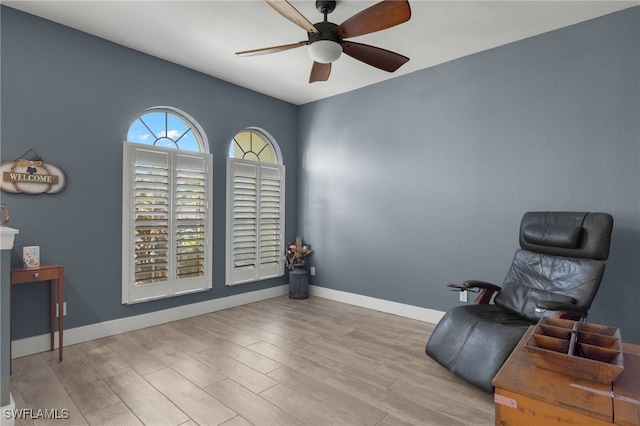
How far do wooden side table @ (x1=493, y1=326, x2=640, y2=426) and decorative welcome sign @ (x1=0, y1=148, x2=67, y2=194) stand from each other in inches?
139

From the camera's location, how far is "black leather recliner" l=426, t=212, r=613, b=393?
221 centimetres

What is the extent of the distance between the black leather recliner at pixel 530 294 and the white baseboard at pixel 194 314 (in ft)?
3.57

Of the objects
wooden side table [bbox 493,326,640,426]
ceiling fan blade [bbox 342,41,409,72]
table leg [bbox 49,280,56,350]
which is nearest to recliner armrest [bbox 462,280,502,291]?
wooden side table [bbox 493,326,640,426]

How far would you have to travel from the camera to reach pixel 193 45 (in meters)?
3.32

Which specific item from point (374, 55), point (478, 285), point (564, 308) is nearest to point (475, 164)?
point (478, 285)

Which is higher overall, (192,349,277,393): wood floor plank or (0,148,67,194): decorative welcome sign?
(0,148,67,194): decorative welcome sign

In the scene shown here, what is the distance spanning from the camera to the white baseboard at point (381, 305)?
374 cm

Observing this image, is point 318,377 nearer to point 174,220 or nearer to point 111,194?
point 174,220

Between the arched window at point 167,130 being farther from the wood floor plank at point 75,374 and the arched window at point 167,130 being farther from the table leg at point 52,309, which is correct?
the wood floor plank at point 75,374

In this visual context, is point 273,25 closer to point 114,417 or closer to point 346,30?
→ point 346,30

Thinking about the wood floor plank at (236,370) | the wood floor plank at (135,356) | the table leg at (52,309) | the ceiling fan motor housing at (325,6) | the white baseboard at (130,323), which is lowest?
the wood floor plank at (236,370)

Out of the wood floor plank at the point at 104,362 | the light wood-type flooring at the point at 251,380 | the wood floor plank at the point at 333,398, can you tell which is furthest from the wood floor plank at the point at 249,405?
the wood floor plank at the point at 104,362

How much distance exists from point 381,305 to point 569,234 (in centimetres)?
223

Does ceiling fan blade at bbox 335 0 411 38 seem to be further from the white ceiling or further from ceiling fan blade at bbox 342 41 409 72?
the white ceiling
